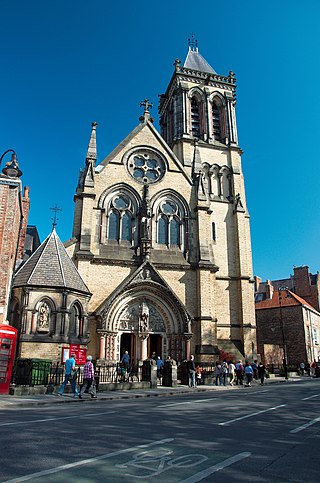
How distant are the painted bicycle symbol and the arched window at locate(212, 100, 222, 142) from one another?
3263 cm

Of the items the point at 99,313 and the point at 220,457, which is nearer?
the point at 220,457

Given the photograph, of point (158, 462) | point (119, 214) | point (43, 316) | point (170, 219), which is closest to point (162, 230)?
point (170, 219)

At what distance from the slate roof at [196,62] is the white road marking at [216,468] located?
40.8 m

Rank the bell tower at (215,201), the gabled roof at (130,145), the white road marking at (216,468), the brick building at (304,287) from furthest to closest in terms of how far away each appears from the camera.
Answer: the brick building at (304,287)
the gabled roof at (130,145)
the bell tower at (215,201)
the white road marking at (216,468)

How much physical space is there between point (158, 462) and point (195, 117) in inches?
1353

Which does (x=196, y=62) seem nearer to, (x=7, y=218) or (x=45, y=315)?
(x=7, y=218)

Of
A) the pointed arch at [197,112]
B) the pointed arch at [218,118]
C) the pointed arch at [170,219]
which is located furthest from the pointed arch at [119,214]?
the pointed arch at [218,118]

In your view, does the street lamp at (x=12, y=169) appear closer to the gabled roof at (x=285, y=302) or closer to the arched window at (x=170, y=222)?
the arched window at (x=170, y=222)

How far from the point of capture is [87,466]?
4.91m

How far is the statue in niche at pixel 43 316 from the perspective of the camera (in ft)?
67.2

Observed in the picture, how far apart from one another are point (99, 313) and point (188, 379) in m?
6.30

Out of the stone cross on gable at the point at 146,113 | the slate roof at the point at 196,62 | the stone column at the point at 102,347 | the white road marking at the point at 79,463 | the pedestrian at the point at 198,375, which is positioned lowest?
the white road marking at the point at 79,463

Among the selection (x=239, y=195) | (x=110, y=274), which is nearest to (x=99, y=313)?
(x=110, y=274)

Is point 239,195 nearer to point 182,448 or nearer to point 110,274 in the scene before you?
point 110,274
